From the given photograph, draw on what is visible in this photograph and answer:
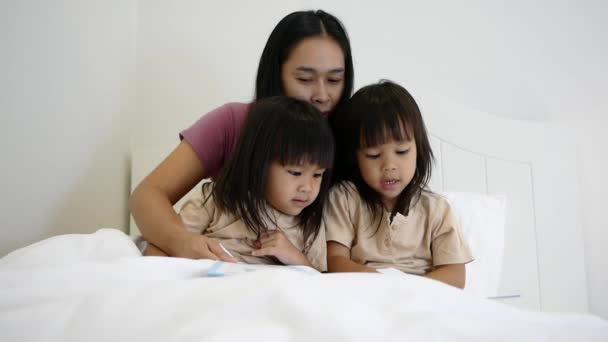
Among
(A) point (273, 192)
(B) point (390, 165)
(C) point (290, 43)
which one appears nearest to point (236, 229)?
(A) point (273, 192)

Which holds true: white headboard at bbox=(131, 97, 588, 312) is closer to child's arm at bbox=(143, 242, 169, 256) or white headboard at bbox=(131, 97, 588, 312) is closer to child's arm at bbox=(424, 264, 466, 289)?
child's arm at bbox=(424, 264, 466, 289)

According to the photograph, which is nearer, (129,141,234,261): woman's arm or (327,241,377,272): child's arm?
(129,141,234,261): woman's arm

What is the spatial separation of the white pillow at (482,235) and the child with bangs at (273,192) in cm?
51

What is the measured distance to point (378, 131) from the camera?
1.23 metres

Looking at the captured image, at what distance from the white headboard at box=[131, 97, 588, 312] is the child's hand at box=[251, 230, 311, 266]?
78 cm

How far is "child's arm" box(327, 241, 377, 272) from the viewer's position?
117 cm

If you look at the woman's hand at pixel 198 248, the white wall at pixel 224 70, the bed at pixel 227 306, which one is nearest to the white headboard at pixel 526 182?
the white wall at pixel 224 70

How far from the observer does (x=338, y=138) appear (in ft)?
4.34

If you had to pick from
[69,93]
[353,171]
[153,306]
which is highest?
[69,93]

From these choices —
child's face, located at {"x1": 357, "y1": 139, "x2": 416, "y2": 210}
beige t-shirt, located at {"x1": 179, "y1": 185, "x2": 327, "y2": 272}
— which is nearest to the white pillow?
child's face, located at {"x1": 357, "y1": 139, "x2": 416, "y2": 210}

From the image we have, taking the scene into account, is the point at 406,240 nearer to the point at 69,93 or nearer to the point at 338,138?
the point at 338,138

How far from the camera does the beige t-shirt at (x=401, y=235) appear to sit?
1245 millimetres

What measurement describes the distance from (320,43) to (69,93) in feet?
2.29

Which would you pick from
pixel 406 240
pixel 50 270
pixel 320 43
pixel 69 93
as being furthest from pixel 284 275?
pixel 69 93
